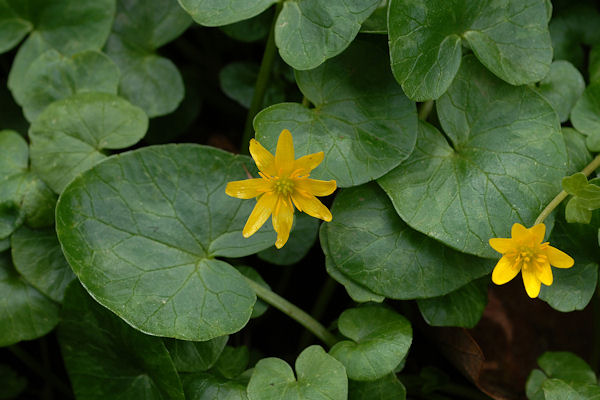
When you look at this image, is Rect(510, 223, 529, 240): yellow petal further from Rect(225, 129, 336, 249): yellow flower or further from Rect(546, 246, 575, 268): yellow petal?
Rect(225, 129, 336, 249): yellow flower

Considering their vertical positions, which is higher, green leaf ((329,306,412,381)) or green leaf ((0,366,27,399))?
green leaf ((329,306,412,381))

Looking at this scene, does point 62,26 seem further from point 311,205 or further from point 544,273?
point 544,273

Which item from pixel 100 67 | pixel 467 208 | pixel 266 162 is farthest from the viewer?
pixel 100 67

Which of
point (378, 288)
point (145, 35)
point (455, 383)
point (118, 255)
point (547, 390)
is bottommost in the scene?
point (455, 383)

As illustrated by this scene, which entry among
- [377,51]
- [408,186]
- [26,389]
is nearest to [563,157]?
[408,186]

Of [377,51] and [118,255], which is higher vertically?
[377,51]

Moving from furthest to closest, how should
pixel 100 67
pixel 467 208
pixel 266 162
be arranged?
pixel 100 67 → pixel 467 208 → pixel 266 162

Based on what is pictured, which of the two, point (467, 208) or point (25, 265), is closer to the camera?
point (467, 208)

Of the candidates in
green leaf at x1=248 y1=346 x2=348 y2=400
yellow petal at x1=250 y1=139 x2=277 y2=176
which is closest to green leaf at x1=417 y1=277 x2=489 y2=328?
green leaf at x1=248 y1=346 x2=348 y2=400

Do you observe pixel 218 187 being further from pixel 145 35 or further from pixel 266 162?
pixel 145 35
